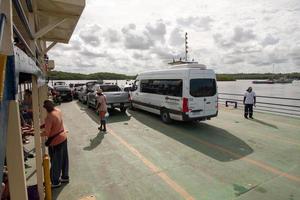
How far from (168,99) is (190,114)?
4.92 feet

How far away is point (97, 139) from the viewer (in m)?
8.06

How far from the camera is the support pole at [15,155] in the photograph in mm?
1430

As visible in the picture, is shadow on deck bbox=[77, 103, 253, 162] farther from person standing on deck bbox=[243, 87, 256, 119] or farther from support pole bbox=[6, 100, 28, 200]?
support pole bbox=[6, 100, 28, 200]

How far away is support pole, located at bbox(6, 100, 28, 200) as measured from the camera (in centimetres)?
143

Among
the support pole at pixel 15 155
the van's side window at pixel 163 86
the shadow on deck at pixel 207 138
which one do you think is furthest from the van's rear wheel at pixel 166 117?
the support pole at pixel 15 155

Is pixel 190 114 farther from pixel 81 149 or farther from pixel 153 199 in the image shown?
pixel 153 199

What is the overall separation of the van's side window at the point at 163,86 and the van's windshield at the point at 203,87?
1.80 ft

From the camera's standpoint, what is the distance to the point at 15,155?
154cm

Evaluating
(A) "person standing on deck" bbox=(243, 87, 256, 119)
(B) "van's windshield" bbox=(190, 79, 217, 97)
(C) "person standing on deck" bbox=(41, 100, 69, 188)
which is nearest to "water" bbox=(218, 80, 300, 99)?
(A) "person standing on deck" bbox=(243, 87, 256, 119)

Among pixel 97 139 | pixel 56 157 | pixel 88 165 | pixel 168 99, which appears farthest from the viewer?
pixel 168 99

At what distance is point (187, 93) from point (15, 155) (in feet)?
25.3

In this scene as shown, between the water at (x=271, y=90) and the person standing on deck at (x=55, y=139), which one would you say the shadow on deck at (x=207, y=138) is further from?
the water at (x=271, y=90)

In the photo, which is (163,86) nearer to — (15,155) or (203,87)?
(203,87)

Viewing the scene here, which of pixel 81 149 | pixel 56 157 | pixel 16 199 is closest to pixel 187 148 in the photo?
pixel 81 149
